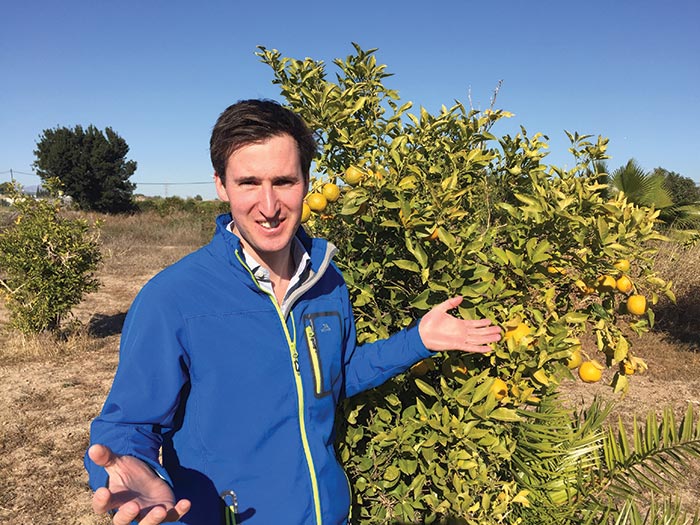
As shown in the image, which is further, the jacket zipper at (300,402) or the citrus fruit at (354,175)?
the citrus fruit at (354,175)

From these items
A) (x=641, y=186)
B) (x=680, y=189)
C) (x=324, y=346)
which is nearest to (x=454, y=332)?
(x=324, y=346)

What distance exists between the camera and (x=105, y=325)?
7051 millimetres

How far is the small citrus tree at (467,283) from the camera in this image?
1.45 m

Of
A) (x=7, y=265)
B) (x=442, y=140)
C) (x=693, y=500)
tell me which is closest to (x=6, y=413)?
(x=7, y=265)

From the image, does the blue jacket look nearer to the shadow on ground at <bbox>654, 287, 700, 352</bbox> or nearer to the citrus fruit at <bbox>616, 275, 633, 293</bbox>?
the citrus fruit at <bbox>616, 275, 633, 293</bbox>

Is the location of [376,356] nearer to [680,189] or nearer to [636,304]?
[636,304]

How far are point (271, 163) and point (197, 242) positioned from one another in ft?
53.8

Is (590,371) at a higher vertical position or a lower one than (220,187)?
lower

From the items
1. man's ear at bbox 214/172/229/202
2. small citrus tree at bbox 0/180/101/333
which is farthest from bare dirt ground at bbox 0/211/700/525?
man's ear at bbox 214/172/229/202

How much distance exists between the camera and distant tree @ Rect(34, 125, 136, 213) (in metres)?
22.3

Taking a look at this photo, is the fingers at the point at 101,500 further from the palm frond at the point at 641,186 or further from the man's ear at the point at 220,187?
the palm frond at the point at 641,186

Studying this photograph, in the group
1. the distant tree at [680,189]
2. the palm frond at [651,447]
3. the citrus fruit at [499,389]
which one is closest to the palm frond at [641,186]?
the distant tree at [680,189]

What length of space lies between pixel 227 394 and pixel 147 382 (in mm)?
191

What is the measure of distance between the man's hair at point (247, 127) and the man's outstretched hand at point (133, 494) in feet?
2.36
